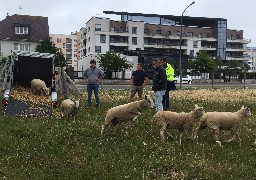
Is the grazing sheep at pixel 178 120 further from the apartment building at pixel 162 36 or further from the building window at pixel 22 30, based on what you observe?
the apartment building at pixel 162 36

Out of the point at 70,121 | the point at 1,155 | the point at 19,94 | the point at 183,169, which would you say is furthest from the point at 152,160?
the point at 19,94

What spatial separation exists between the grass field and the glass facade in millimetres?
98836

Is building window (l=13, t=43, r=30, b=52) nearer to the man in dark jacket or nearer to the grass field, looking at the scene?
the grass field

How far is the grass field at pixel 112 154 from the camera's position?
739 centimetres

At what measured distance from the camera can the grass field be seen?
739 centimetres

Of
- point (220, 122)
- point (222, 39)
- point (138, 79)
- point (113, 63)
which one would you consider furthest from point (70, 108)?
point (222, 39)

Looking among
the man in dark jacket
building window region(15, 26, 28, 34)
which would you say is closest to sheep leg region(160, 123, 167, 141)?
the man in dark jacket

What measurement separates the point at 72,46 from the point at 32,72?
15910cm

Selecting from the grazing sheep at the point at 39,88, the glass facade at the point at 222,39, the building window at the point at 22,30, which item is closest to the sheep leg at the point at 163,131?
the grazing sheep at the point at 39,88

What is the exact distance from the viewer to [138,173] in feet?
24.2

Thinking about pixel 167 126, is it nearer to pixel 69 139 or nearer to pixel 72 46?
pixel 69 139

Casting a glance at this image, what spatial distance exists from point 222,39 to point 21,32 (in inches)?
2453

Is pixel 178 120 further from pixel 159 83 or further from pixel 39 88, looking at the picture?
pixel 39 88

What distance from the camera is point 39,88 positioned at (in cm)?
1856
